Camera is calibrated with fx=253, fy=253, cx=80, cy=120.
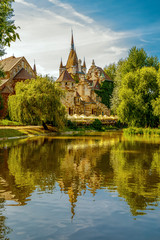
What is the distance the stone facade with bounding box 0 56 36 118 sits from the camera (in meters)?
42.2

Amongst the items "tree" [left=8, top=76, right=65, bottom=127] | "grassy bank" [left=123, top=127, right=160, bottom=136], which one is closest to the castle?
"grassy bank" [left=123, top=127, right=160, bottom=136]

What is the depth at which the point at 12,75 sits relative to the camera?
46.6 m

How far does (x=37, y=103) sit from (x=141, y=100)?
14.0m

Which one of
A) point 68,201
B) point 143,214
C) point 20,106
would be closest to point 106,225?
point 143,214

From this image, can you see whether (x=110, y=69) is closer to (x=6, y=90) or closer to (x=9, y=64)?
(x=9, y=64)

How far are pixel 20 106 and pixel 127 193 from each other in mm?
24331

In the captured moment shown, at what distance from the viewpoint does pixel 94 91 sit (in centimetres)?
6462

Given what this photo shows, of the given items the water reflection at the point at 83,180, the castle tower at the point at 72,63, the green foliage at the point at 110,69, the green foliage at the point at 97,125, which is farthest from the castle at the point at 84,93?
the water reflection at the point at 83,180

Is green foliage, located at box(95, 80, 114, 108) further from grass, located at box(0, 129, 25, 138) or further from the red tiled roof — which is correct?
grass, located at box(0, 129, 25, 138)

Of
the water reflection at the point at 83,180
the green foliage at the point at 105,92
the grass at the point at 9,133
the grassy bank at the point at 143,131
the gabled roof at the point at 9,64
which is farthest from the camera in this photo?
the green foliage at the point at 105,92

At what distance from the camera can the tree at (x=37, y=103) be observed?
29.5 metres

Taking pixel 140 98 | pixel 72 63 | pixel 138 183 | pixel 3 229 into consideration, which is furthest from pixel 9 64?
pixel 3 229

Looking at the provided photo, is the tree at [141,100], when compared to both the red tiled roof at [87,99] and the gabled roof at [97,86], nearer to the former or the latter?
the red tiled roof at [87,99]

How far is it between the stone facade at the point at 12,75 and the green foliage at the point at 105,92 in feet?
68.3
